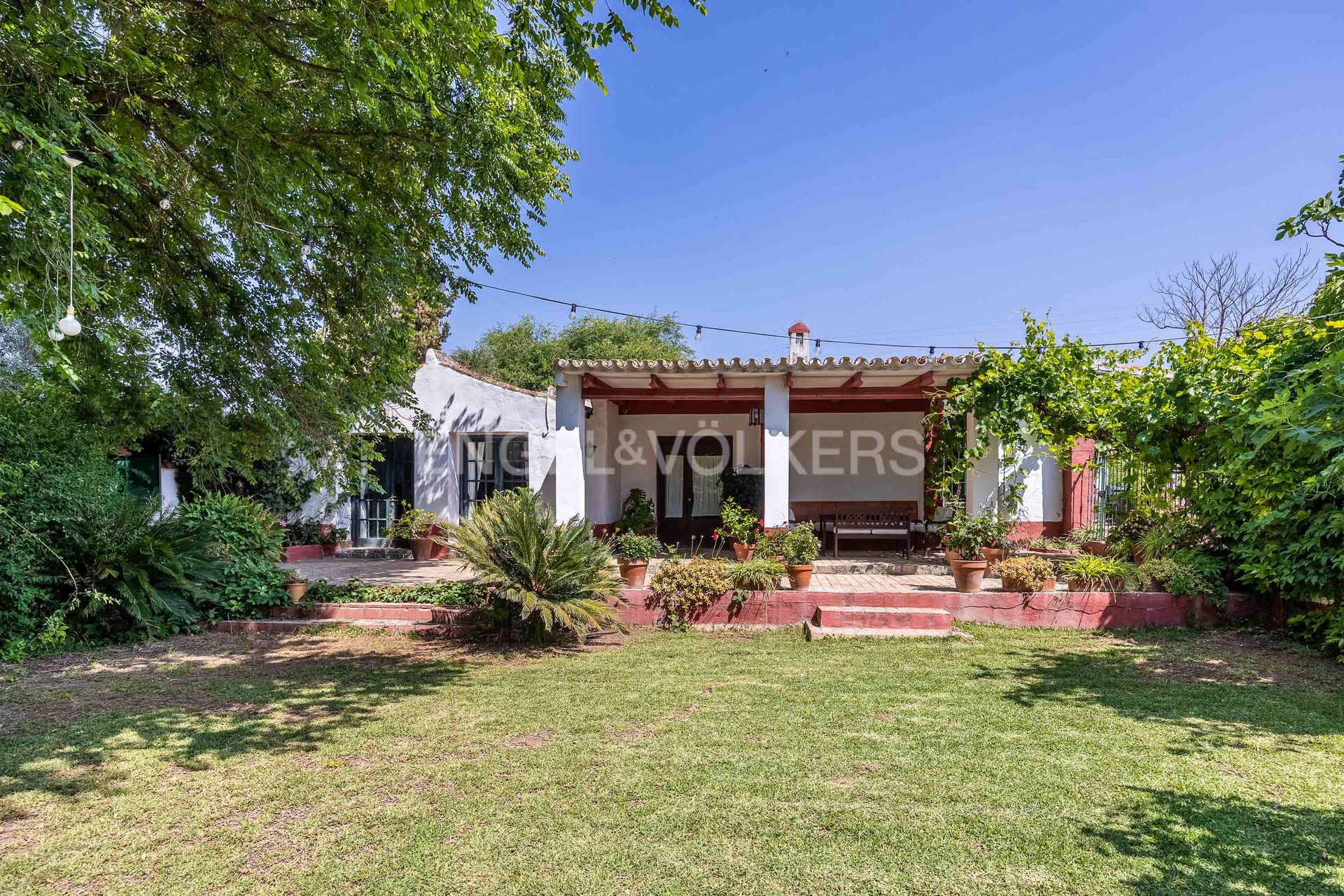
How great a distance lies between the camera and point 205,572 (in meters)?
6.95

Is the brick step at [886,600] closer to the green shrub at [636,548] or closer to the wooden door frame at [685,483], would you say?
the green shrub at [636,548]

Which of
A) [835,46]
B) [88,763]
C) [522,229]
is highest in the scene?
[835,46]

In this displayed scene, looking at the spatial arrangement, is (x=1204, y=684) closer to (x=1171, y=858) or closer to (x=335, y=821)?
(x=1171, y=858)

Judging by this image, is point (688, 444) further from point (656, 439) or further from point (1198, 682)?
point (1198, 682)

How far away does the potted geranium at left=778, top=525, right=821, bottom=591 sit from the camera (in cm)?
737

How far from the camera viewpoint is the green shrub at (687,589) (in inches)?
277

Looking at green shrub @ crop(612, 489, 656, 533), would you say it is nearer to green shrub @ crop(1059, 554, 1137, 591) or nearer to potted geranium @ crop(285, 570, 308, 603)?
potted geranium @ crop(285, 570, 308, 603)

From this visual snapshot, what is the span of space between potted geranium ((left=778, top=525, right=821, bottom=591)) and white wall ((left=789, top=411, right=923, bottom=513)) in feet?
16.5

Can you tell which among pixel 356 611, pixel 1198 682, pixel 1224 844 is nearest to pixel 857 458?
pixel 1198 682

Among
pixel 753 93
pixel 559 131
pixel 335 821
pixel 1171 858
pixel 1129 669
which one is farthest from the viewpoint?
pixel 753 93

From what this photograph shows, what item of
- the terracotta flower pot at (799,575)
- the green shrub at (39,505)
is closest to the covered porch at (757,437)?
the terracotta flower pot at (799,575)

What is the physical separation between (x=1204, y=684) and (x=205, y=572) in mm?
A: 9327

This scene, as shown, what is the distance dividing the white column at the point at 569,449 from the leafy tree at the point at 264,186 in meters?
2.44

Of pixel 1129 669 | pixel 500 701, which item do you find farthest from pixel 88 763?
pixel 1129 669
